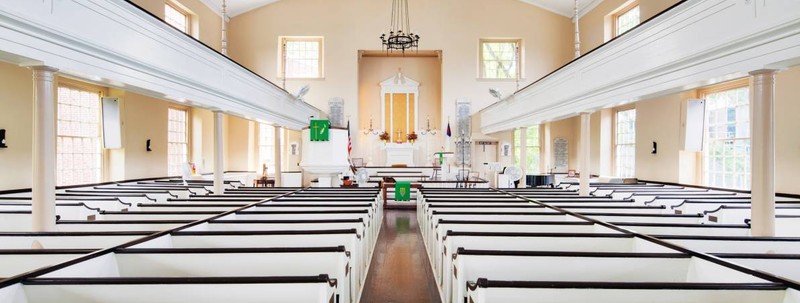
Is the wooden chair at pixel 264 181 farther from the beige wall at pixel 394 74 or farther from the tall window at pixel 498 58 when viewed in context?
the tall window at pixel 498 58

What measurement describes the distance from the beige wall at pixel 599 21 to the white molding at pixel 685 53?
5.18 meters

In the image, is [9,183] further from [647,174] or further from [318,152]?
[647,174]

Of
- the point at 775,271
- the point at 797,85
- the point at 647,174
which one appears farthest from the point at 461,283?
the point at 647,174

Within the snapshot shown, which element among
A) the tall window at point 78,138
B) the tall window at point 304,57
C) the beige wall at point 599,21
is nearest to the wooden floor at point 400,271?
the tall window at point 78,138

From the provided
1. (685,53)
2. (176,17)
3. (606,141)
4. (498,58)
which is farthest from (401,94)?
(685,53)

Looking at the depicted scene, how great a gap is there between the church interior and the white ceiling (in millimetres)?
95

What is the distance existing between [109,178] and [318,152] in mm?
5302

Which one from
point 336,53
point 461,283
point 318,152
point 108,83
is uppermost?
point 336,53

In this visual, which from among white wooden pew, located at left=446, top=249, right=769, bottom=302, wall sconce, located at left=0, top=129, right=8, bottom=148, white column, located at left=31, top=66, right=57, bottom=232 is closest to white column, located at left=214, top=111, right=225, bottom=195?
wall sconce, located at left=0, top=129, right=8, bottom=148

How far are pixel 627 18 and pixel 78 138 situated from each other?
1435 cm

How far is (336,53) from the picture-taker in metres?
16.2

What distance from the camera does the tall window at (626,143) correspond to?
1183 centimetres

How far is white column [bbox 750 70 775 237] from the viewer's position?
11.9ft

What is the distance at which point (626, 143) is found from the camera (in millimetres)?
12156
